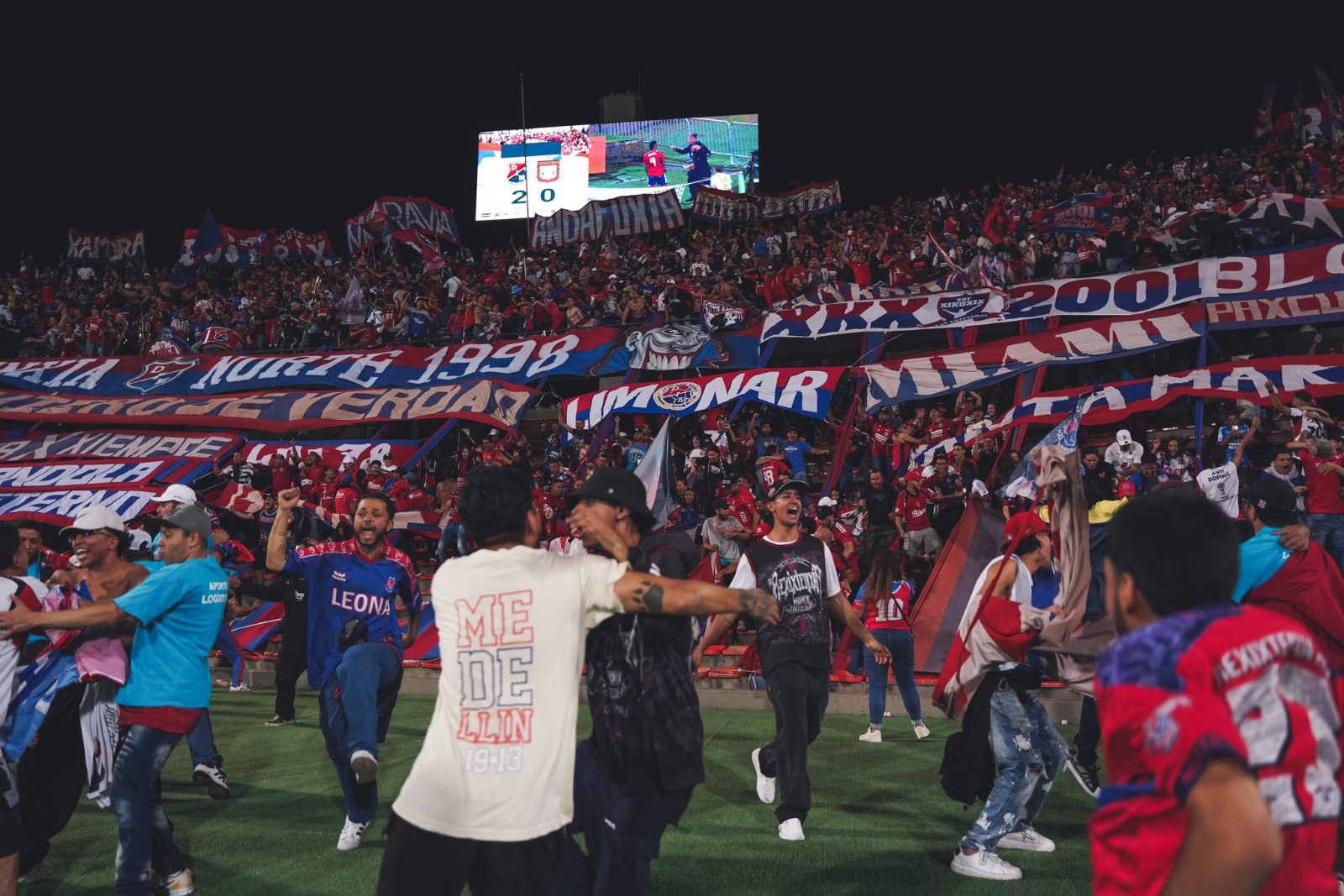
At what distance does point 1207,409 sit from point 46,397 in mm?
25443

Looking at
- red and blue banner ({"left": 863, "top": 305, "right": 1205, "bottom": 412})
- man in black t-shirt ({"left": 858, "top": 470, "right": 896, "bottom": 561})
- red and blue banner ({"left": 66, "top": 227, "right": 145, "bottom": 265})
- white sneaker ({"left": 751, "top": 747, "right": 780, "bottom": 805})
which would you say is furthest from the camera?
red and blue banner ({"left": 66, "top": 227, "right": 145, "bottom": 265})

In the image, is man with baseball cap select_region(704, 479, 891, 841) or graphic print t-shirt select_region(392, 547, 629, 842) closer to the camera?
graphic print t-shirt select_region(392, 547, 629, 842)

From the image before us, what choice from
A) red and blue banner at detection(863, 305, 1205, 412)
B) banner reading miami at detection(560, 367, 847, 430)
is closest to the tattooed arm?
red and blue banner at detection(863, 305, 1205, 412)

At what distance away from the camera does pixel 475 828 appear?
3.02m

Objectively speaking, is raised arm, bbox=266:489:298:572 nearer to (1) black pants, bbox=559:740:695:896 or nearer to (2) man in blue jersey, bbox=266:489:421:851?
(2) man in blue jersey, bbox=266:489:421:851

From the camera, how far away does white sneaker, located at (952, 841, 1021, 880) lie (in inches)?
213

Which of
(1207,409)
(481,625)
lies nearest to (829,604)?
(481,625)

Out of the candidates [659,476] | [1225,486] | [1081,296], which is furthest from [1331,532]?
[1081,296]

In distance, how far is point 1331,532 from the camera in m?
10.7

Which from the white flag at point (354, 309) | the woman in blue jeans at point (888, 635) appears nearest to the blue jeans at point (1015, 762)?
the woman in blue jeans at point (888, 635)

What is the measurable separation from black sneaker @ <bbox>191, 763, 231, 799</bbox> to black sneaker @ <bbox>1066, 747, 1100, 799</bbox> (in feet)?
18.4

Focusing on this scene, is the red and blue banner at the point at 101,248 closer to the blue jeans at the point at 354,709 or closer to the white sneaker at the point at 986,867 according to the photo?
the blue jeans at the point at 354,709

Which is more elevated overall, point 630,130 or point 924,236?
point 630,130

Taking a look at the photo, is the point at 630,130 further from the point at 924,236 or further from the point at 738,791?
the point at 738,791
